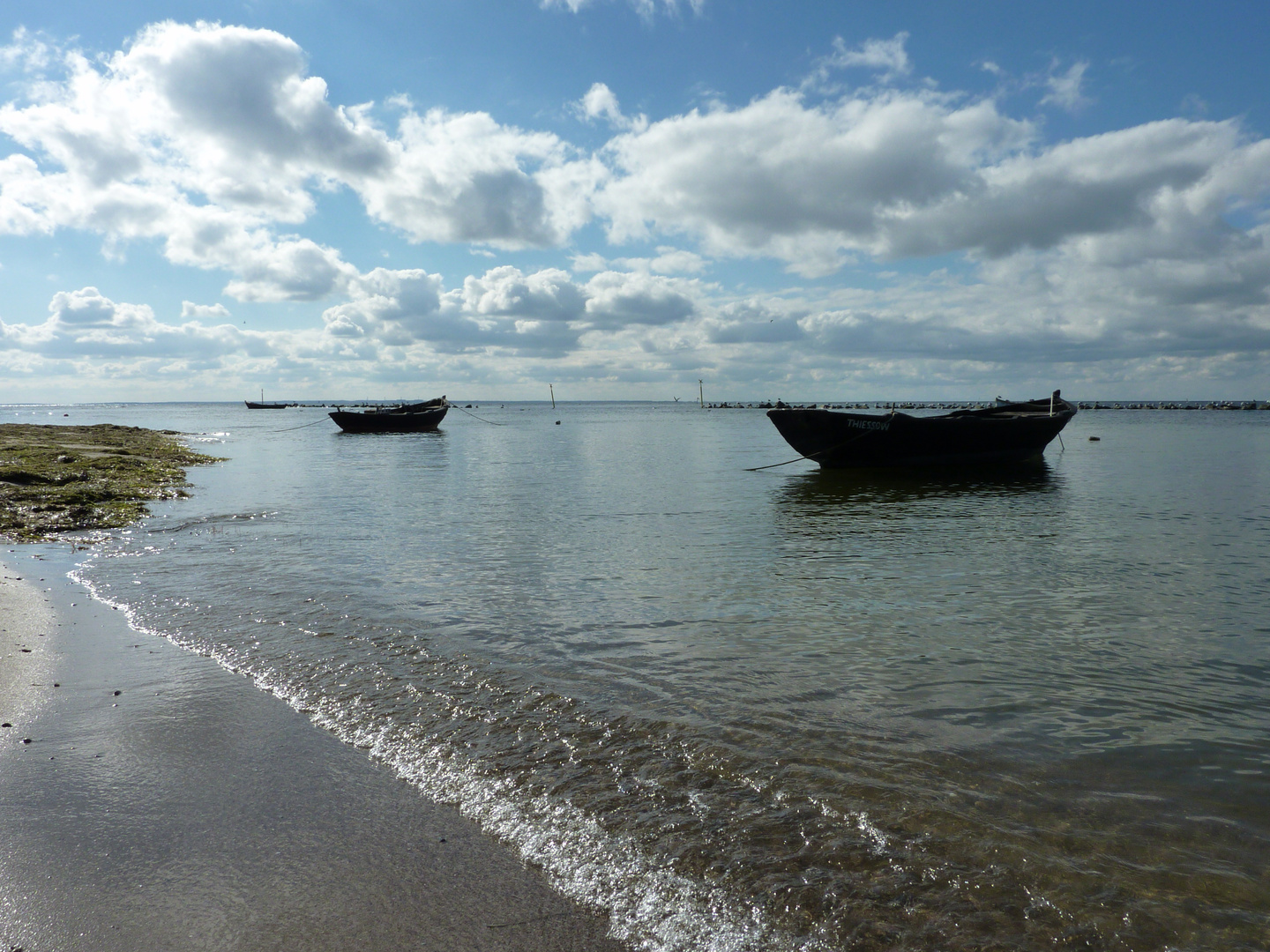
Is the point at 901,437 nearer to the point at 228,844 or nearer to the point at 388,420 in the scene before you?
the point at 228,844

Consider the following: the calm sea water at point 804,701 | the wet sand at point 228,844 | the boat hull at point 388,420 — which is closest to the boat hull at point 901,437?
the calm sea water at point 804,701

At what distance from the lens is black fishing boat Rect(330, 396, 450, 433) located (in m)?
61.3

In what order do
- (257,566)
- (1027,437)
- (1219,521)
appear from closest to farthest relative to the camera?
(257,566) < (1219,521) < (1027,437)

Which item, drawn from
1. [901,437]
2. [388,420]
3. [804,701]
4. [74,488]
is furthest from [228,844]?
[388,420]

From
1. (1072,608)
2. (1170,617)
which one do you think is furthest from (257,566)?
(1170,617)

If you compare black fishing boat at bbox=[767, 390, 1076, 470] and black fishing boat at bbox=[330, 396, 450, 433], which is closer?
black fishing boat at bbox=[767, 390, 1076, 470]

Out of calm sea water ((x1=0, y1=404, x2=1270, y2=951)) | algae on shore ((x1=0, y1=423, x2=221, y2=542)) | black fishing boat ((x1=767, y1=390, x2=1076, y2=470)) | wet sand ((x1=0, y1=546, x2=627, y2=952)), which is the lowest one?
calm sea water ((x1=0, y1=404, x2=1270, y2=951))

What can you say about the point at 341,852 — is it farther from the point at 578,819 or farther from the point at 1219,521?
the point at 1219,521

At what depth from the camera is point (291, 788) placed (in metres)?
4.18

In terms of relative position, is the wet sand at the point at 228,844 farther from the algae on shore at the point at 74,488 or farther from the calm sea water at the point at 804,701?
the algae on shore at the point at 74,488

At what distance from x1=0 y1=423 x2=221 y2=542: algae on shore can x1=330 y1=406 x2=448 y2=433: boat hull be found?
34488 millimetres

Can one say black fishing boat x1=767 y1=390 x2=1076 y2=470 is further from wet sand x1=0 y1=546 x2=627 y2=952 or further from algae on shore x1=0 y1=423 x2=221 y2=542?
wet sand x1=0 y1=546 x2=627 y2=952

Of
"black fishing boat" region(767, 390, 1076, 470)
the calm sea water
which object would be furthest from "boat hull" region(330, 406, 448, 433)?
the calm sea water

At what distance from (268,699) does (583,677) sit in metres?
2.55
